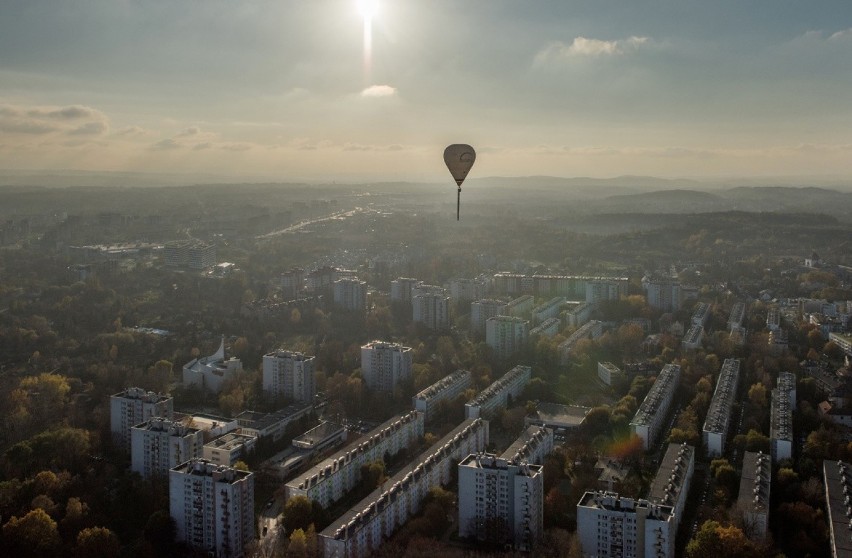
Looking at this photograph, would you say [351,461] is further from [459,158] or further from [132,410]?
[459,158]

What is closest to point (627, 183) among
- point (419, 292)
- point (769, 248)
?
point (769, 248)

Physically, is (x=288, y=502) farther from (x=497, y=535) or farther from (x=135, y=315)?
(x=135, y=315)

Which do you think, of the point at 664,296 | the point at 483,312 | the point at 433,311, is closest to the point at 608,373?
the point at 483,312

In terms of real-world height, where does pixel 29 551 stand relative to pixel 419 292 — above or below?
below

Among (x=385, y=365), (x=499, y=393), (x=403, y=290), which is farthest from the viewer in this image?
(x=403, y=290)

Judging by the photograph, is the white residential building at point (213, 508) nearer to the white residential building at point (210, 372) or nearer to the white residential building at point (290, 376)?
the white residential building at point (290, 376)

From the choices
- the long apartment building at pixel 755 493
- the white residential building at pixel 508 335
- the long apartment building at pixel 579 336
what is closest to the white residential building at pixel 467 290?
the long apartment building at pixel 579 336
